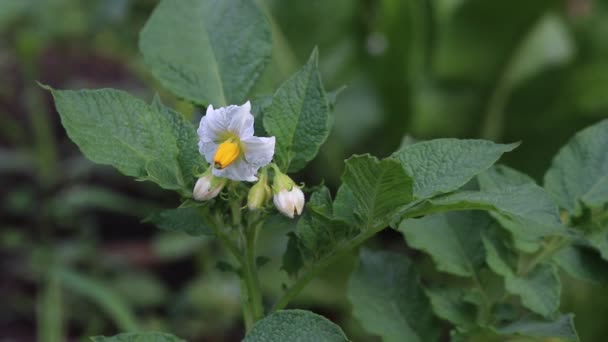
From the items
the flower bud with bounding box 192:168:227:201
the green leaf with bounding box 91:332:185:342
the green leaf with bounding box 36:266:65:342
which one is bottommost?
the green leaf with bounding box 36:266:65:342

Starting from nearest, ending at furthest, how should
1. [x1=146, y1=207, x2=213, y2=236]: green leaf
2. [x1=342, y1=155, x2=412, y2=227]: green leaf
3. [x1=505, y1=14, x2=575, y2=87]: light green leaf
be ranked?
[x1=342, y1=155, x2=412, y2=227]: green leaf
[x1=146, y1=207, x2=213, y2=236]: green leaf
[x1=505, y1=14, x2=575, y2=87]: light green leaf

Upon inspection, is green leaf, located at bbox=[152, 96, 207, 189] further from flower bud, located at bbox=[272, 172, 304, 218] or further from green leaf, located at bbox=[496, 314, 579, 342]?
green leaf, located at bbox=[496, 314, 579, 342]

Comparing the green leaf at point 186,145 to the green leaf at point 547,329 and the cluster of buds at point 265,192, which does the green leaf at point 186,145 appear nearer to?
the cluster of buds at point 265,192

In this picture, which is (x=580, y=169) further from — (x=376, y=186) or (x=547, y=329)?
(x=376, y=186)

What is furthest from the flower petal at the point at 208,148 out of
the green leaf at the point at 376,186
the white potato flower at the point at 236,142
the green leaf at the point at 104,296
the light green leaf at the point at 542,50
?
the light green leaf at the point at 542,50

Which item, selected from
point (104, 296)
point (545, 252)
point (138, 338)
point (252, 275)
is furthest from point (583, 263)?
point (104, 296)

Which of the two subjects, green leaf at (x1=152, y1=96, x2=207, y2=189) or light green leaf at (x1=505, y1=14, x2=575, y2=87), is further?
light green leaf at (x1=505, y1=14, x2=575, y2=87)

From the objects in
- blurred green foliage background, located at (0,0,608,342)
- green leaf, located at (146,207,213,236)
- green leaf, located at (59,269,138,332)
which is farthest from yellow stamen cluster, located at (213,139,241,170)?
blurred green foliage background, located at (0,0,608,342)
